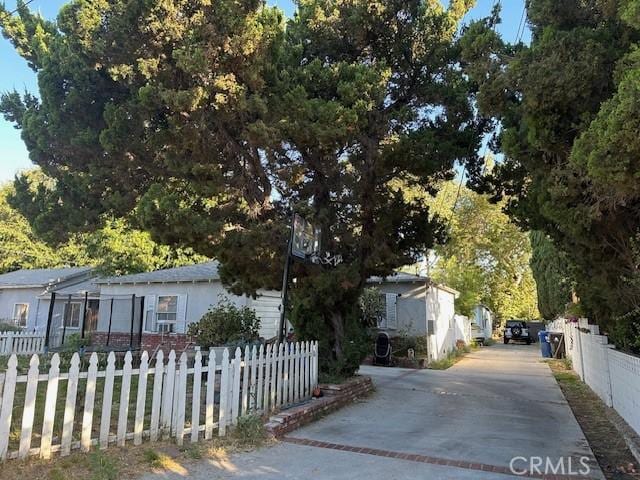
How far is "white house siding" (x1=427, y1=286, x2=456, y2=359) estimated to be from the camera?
1798 centimetres

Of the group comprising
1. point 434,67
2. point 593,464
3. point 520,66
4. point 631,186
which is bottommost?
point 593,464

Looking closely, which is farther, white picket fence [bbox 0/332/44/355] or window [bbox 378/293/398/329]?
window [bbox 378/293/398/329]

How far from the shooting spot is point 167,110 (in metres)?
8.61

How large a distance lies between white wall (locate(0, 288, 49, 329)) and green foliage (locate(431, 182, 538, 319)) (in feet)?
68.1

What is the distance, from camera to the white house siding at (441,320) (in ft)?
59.0

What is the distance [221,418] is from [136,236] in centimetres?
2239

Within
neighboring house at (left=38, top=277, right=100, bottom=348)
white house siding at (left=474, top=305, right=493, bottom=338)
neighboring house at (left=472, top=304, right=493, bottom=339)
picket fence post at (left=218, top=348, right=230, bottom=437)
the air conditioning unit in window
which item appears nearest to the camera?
picket fence post at (left=218, top=348, right=230, bottom=437)

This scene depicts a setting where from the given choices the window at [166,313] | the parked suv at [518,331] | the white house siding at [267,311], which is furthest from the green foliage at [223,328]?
the parked suv at [518,331]

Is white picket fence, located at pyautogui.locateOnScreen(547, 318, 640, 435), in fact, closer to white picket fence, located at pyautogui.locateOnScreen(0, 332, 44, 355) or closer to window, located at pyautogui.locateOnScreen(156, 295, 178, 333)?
window, located at pyautogui.locateOnScreen(156, 295, 178, 333)

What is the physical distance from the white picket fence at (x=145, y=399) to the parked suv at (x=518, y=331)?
32.2 metres

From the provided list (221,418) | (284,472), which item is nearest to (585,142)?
(284,472)

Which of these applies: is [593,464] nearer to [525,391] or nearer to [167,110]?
[525,391]

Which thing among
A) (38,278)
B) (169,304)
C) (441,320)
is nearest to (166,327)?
(169,304)

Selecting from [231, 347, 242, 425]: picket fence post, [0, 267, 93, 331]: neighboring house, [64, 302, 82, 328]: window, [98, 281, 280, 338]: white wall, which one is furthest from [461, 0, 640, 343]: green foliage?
[0, 267, 93, 331]: neighboring house
